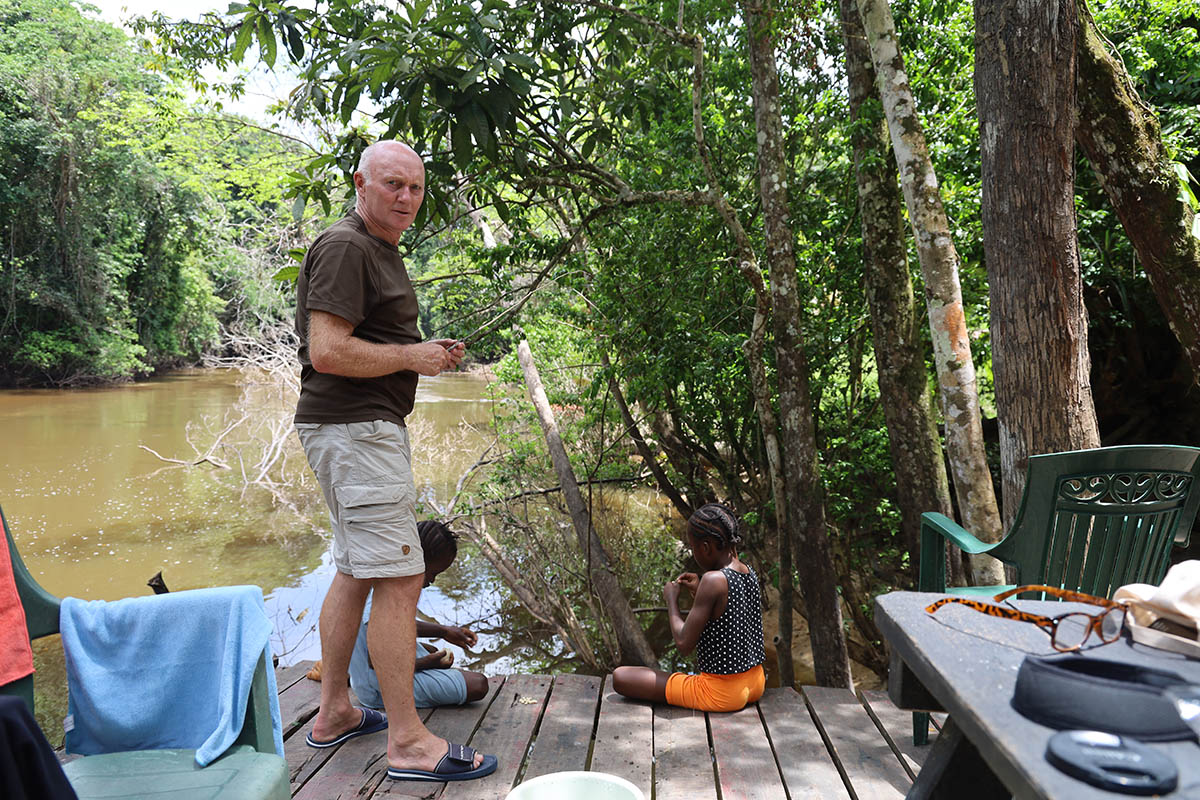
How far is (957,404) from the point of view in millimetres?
3188

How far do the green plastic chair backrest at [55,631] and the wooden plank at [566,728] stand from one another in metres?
0.80

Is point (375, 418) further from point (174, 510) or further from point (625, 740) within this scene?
point (174, 510)

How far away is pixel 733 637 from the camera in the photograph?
2.76 meters

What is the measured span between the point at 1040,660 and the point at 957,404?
2317mm

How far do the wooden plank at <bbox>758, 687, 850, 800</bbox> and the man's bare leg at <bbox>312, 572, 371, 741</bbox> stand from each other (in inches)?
52.9

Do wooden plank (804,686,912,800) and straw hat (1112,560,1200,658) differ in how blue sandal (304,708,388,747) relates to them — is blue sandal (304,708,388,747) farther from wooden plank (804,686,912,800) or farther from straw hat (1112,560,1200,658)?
straw hat (1112,560,1200,658)

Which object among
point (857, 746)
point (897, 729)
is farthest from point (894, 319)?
point (857, 746)

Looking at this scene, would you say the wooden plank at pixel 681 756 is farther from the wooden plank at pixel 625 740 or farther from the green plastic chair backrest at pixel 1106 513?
the green plastic chair backrest at pixel 1106 513

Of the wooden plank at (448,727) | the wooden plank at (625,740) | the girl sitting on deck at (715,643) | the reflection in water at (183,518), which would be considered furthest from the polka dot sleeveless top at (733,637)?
the reflection in water at (183,518)

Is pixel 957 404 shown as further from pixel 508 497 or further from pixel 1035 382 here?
pixel 508 497

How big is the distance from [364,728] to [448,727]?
27 cm

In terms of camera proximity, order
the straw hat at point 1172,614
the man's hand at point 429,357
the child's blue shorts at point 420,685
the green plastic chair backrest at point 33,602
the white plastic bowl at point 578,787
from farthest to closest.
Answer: the child's blue shorts at point 420,685
the man's hand at point 429,357
the white plastic bowl at point 578,787
the green plastic chair backrest at point 33,602
the straw hat at point 1172,614

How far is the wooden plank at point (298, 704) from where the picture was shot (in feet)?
8.61

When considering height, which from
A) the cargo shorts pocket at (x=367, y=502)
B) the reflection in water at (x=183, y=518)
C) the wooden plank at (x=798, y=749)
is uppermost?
the cargo shorts pocket at (x=367, y=502)
